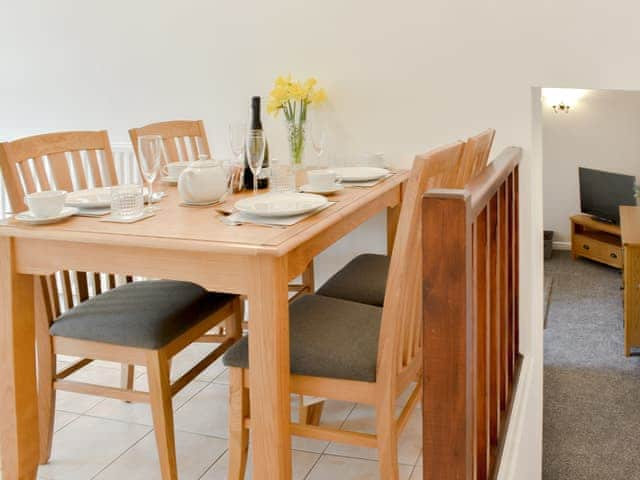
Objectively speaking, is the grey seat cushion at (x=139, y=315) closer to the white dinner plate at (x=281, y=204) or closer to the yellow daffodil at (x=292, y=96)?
the white dinner plate at (x=281, y=204)

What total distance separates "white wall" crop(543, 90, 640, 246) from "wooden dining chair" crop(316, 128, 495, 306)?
17.1 ft

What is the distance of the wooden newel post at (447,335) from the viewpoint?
1.19m

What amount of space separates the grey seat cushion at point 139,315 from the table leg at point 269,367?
38cm

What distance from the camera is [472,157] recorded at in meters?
1.99

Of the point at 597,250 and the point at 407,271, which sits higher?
the point at 407,271

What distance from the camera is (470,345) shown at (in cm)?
127

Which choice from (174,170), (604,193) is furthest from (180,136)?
(604,193)

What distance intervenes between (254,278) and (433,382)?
0.57 metres

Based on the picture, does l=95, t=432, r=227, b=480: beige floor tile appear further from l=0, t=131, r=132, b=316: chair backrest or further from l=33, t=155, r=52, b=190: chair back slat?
l=33, t=155, r=52, b=190: chair back slat

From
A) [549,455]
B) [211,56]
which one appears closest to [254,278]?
[211,56]

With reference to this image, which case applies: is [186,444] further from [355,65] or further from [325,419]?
[355,65]

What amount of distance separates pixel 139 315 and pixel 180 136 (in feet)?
3.58

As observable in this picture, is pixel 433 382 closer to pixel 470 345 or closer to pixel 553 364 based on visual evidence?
pixel 470 345

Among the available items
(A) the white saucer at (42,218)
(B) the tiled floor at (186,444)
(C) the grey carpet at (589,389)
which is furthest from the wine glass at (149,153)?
(C) the grey carpet at (589,389)
